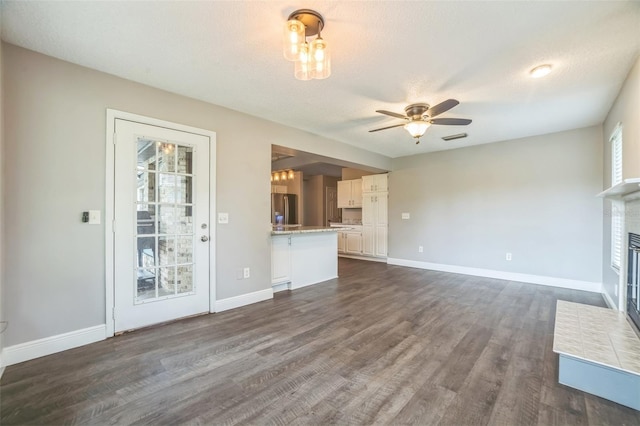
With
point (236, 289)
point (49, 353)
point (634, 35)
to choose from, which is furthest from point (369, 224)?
point (49, 353)

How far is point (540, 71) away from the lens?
2529 millimetres

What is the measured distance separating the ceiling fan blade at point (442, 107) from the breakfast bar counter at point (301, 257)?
249 cm

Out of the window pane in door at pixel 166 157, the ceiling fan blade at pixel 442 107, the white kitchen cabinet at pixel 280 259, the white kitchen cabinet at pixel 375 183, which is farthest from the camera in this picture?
the white kitchen cabinet at pixel 375 183

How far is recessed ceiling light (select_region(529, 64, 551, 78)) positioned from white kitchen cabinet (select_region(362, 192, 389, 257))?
4.17 m

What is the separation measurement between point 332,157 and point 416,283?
2.62 m

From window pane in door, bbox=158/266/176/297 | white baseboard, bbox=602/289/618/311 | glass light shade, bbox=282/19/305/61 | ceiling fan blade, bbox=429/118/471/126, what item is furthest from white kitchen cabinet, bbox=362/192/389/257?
glass light shade, bbox=282/19/305/61

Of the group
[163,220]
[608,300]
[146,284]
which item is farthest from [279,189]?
[608,300]

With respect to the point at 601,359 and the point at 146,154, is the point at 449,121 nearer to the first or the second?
the point at 601,359

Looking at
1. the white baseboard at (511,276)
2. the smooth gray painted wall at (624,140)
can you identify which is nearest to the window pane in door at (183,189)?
the smooth gray painted wall at (624,140)

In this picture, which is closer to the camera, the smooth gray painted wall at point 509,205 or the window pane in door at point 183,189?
the window pane in door at point 183,189

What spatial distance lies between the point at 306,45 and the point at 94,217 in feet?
7.87

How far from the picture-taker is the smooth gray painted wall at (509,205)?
4258mm

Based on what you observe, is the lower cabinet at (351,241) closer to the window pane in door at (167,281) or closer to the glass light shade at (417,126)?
the glass light shade at (417,126)

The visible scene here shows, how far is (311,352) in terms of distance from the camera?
2.39 metres
